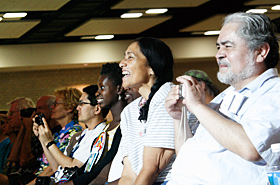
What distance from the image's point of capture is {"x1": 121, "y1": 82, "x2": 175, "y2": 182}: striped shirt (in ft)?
7.86

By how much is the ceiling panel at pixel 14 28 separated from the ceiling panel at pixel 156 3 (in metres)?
1.63

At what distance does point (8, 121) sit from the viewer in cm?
592

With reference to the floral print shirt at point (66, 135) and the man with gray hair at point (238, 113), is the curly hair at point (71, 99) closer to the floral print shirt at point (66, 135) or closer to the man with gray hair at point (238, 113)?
the floral print shirt at point (66, 135)

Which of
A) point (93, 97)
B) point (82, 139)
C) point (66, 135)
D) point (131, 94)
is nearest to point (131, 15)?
point (66, 135)

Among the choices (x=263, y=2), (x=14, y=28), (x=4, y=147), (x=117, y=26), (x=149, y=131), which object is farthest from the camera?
(x=117, y=26)

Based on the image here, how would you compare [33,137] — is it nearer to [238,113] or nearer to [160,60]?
[160,60]

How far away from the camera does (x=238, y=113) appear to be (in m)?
1.82

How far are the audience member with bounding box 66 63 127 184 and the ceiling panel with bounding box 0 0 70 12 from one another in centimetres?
324

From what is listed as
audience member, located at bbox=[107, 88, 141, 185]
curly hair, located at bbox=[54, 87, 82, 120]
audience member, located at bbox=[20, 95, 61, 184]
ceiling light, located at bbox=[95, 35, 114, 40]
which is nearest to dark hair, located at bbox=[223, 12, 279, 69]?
audience member, located at bbox=[107, 88, 141, 185]

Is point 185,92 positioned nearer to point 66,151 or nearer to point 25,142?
point 66,151

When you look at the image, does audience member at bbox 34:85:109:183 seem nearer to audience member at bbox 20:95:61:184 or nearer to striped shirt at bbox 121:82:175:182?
striped shirt at bbox 121:82:175:182

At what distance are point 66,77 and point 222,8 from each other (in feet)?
15.9

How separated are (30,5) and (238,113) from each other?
208 inches

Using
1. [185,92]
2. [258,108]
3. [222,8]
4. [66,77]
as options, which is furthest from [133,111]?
[66,77]
